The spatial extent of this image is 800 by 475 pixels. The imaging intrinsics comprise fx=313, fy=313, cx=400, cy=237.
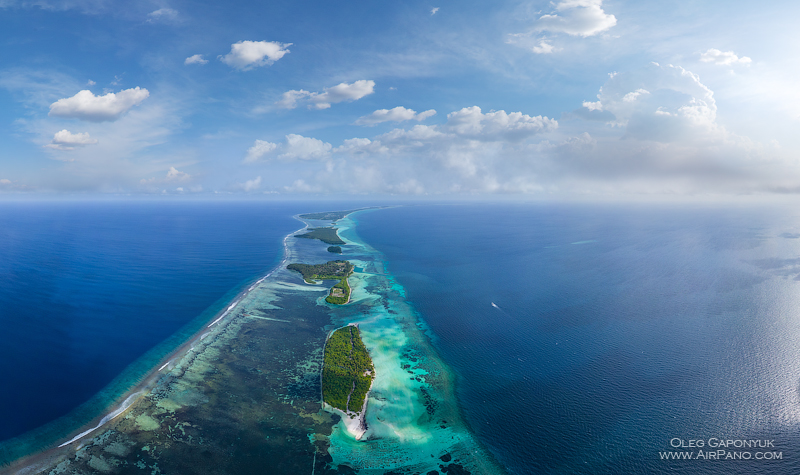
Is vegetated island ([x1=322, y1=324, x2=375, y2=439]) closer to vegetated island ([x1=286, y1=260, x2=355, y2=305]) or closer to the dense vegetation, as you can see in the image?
vegetated island ([x1=286, y1=260, x2=355, y2=305])

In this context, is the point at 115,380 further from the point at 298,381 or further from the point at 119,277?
the point at 119,277

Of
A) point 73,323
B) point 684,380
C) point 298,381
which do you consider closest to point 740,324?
point 684,380

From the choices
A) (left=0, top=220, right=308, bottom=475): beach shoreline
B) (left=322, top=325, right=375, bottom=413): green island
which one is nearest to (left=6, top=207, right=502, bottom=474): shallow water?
(left=0, top=220, right=308, bottom=475): beach shoreline

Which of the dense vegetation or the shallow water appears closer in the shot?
the shallow water

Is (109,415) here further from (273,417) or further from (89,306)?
(89,306)

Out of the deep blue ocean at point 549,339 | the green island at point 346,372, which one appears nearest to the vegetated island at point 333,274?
the deep blue ocean at point 549,339

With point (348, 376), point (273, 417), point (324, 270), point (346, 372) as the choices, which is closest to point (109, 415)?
point (273, 417)
